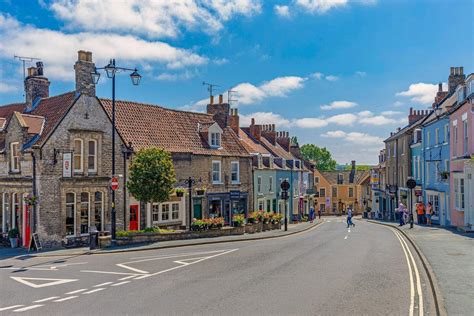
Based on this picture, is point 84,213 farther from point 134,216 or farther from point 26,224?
point 134,216

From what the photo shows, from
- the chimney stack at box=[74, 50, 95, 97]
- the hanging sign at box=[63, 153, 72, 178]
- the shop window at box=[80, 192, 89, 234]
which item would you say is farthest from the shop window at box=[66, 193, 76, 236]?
the chimney stack at box=[74, 50, 95, 97]

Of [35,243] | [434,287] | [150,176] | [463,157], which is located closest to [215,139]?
[150,176]

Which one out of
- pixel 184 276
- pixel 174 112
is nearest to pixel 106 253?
pixel 184 276

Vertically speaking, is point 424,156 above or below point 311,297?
above

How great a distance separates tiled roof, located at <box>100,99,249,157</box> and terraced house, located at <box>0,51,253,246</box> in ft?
0.34

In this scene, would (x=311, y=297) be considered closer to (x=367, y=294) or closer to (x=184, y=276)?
(x=367, y=294)

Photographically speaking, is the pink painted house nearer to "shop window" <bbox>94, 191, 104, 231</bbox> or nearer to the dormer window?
the dormer window

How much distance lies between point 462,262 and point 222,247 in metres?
11.5

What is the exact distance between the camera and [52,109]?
29.5m

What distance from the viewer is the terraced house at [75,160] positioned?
87.6 feet

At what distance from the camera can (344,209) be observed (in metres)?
96.8

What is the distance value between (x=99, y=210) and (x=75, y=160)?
135 inches

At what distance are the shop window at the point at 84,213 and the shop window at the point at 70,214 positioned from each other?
1.70 feet

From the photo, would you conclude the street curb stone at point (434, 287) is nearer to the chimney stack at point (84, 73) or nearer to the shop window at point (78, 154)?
the shop window at point (78, 154)
